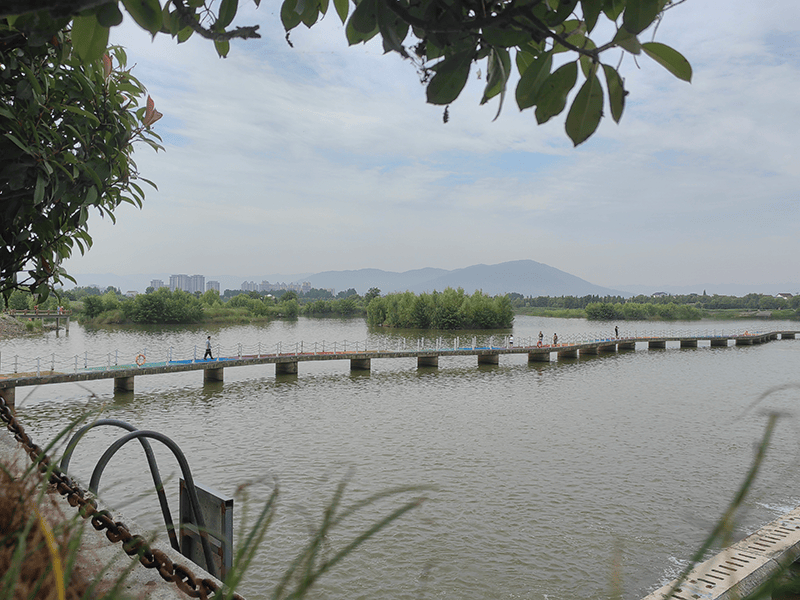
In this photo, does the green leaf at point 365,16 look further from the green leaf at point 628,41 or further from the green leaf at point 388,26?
the green leaf at point 628,41

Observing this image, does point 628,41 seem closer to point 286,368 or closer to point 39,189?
point 39,189

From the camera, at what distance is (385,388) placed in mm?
19500

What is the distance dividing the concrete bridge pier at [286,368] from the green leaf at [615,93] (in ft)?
70.8

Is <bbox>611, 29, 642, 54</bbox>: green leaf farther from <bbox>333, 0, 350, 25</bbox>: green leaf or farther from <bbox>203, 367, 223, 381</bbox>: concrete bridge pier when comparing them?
<bbox>203, 367, 223, 381</bbox>: concrete bridge pier

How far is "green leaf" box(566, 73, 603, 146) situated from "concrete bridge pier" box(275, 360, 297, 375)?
21.5 meters

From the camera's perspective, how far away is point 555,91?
0.88m

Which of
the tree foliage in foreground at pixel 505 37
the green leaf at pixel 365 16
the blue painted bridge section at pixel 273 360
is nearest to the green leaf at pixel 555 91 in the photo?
the tree foliage in foreground at pixel 505 37

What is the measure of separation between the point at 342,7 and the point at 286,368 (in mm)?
21398

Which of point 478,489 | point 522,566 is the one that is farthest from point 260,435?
point 522,566

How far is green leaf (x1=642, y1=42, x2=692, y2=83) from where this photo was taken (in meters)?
0.78

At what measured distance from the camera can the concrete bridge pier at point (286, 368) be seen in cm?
2148

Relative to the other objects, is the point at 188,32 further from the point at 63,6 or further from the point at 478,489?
the point at 478,489

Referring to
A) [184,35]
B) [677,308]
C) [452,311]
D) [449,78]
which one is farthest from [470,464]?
[677,308]

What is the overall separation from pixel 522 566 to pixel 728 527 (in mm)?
6939
